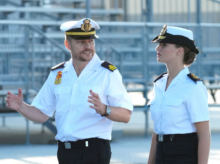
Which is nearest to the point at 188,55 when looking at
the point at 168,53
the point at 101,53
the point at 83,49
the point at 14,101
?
the point at 168,53

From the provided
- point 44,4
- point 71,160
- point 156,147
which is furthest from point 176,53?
point 44,4

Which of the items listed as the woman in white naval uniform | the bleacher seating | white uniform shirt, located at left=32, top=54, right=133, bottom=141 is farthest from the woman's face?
the bleacher seating

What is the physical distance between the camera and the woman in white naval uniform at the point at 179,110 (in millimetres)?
3238

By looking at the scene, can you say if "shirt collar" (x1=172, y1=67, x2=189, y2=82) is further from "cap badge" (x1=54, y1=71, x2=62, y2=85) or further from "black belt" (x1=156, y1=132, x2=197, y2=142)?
"cap badge" (x1=54, y1=71, x2=62, y2=85)

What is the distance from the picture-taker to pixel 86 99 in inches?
140

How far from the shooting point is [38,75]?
8.75m

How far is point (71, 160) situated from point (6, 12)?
10.6m

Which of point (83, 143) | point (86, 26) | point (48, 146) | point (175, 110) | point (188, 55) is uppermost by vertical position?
point (86, 26)

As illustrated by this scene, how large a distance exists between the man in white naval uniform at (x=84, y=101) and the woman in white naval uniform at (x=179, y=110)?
0.28 metres

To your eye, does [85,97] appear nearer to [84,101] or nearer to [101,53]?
[84,101]

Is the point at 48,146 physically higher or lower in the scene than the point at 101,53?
lower

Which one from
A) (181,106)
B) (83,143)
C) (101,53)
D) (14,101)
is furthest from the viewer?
(101,53)

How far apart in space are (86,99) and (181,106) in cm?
65

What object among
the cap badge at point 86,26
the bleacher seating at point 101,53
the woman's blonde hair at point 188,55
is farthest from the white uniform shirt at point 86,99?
the bleacher seating at point 101,53
